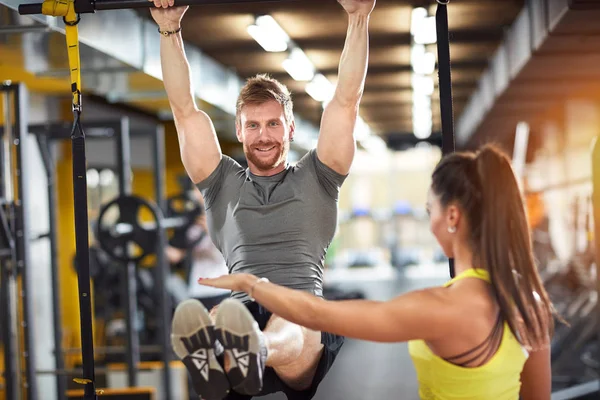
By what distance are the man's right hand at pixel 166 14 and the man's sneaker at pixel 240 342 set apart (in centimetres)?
99

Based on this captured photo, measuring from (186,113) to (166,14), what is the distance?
33 centimetres

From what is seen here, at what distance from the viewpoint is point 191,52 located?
23.3 feet

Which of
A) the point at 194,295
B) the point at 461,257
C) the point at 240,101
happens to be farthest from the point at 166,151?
the point at 461,257

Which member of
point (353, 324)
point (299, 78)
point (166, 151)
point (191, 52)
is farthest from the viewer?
point (166, 151)

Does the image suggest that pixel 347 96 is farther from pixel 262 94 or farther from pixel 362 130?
pixel 362 130

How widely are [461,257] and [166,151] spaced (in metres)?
11.6

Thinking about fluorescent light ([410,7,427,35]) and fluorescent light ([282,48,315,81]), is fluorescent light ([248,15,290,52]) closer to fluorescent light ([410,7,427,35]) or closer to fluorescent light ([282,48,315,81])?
fluorescent light ([282,48,315,81])

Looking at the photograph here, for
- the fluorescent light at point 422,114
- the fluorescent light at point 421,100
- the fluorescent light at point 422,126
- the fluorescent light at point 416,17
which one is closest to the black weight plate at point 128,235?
the fluorescent light at point 416,17

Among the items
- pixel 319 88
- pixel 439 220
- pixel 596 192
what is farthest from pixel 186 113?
pixel 319 88

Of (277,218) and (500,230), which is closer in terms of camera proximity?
(500,230)

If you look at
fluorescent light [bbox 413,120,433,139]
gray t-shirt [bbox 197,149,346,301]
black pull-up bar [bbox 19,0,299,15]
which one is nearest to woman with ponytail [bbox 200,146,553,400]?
gray t-shirt [bbox 197,149,346,301]

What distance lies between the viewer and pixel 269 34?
6.55 metres

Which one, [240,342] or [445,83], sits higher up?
[445,83]

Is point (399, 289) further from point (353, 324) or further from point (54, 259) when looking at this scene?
point (353, 324)
